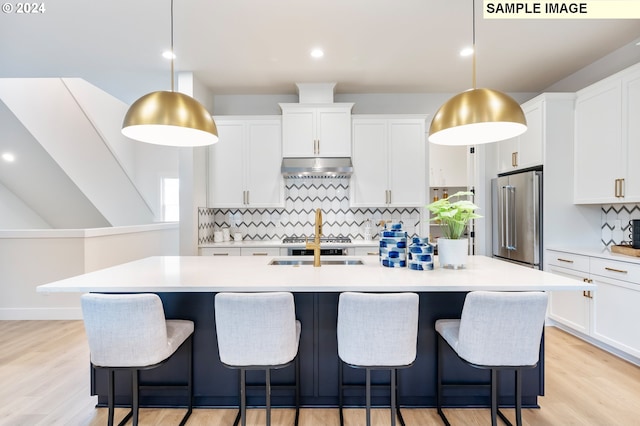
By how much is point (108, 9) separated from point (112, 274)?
2161 mm

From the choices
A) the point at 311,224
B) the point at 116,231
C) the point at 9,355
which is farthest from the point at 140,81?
the point at 9,355

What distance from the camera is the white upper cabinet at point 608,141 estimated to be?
2896 millimetres

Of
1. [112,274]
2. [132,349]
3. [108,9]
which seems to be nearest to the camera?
[132,349]

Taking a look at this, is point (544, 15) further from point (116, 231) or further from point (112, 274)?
point (116, 231)

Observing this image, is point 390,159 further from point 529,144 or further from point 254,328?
point 254,328

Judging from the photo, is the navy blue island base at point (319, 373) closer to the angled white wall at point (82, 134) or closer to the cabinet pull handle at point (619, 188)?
the cabinet pull handle at point (619, 188)

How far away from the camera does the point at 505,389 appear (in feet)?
7.01

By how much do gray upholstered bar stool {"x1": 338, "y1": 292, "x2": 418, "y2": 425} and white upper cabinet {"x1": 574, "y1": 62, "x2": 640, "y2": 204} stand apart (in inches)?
105

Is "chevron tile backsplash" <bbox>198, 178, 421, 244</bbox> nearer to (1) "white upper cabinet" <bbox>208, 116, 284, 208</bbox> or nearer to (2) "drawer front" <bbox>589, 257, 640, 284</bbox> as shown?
(1) "white upper cabinet" <bbox>208, 116, 284, 208</bbox>

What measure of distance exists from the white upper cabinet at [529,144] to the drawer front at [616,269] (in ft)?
3.85

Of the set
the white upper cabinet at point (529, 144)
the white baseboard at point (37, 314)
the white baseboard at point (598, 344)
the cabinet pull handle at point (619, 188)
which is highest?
the white upper cabinet at point (529, 144)

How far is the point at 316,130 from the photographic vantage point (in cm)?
421

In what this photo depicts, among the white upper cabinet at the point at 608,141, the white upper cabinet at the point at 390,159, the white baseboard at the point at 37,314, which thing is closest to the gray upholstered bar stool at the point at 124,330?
the white baseboard at the point at 37,314

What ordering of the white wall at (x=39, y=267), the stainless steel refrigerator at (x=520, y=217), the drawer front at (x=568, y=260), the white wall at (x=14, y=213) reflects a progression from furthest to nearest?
the white wall at (x=14, y=213)
the white wall at (x=39, y=267)
the stainless steel refrigerator at (x=520, y=217)
the drawer front at (x=568, y=260)
